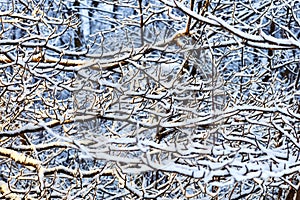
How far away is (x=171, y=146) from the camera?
9.11 feet

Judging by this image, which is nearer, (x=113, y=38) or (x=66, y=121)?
(x=113, y=38)

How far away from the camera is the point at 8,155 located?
4.15 m

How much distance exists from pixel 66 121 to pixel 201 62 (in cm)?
133

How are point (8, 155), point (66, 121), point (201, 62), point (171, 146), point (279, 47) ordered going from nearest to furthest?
point (279, 47)
point (171, 146)
point (201, 62)
point (66, 121)
point (8, 155)

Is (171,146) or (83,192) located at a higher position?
(171,146)

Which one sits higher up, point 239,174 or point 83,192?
point 239,174

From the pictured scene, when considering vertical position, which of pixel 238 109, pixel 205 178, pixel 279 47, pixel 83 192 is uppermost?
pixel 279 47

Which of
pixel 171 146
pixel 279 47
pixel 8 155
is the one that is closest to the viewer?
pixel 279 47

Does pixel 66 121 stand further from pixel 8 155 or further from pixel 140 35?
pixel 140 35

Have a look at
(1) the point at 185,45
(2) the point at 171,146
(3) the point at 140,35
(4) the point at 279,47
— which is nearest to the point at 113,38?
(3) the point at 140,35

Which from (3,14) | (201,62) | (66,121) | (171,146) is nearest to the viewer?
(171,146)

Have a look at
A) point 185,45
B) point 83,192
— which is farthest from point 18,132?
point 185,45

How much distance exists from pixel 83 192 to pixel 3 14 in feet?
5.40

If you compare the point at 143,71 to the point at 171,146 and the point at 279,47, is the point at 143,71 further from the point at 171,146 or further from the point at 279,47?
the point at 279,47
